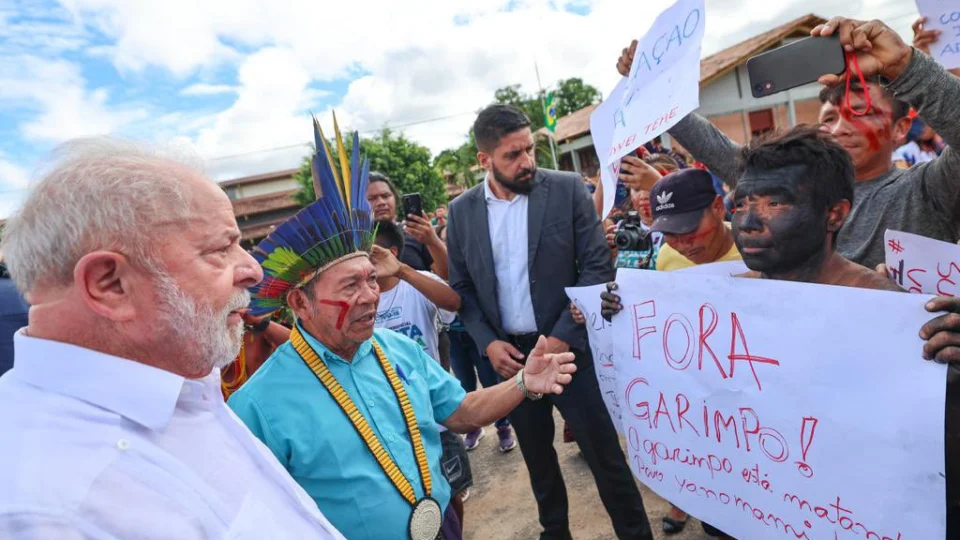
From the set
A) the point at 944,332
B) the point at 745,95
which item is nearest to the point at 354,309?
the point at 944,332

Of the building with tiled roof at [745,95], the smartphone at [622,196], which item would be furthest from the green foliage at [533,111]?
the smartphone at [622,196]

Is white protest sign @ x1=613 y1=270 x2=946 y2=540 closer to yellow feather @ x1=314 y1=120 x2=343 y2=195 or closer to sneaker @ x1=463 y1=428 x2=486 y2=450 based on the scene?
yellow feather @ x1=314 y1=120 x2=343 y2=195

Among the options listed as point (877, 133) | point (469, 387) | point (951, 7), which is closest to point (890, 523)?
point (877, 133)

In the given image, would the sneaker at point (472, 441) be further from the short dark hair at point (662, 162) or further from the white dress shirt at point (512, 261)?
the short dark hair at point (662, 162)

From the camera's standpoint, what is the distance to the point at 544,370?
6.56 feet

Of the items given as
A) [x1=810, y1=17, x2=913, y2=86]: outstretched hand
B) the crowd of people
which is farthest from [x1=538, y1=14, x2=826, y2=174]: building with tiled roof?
[x1=810, y1=17, x2=913, y2=86]: outstretched hand

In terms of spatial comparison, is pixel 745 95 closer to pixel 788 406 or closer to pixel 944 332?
pixel 788 406

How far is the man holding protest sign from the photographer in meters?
1.42

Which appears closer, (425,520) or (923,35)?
(425,520)

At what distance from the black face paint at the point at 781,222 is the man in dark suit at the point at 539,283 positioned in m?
1.19

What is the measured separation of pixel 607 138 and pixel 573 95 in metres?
46.4

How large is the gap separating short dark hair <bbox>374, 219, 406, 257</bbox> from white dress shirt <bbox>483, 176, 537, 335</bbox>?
96 cm

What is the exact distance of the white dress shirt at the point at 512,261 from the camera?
279cm

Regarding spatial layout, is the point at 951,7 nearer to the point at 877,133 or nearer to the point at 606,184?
the point at 877,133
